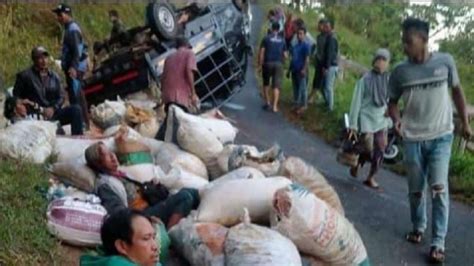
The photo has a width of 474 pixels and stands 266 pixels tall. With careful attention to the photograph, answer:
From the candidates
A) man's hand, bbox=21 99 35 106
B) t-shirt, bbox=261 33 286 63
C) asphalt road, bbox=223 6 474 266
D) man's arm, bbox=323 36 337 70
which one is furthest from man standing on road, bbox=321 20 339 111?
man's hand, bbox=21 99 35 106

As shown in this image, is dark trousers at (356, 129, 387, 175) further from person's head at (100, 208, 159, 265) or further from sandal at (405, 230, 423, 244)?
person's head at (100, 208, 159, 265)

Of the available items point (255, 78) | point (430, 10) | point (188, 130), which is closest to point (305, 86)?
point (255, 78)

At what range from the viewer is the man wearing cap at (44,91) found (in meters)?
7.25

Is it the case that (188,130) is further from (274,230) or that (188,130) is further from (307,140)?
(307,140)

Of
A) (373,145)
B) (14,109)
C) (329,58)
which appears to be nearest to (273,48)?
(329,58)

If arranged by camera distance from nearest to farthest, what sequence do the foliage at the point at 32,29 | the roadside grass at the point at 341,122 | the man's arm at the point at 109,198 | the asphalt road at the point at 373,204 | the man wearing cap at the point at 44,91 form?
the man's arm at the point at 109,198 < the asphalt road at the point at 373,204 < the man wearing cap at the point at 44,91 < the roadside grass at the point at 341,122 < the foliage at the point at 32,29

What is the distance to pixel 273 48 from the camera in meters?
11.4

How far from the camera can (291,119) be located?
1166 cm

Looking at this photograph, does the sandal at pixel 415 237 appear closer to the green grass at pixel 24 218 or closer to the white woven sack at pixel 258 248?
the white woven sack at pixel 258 248

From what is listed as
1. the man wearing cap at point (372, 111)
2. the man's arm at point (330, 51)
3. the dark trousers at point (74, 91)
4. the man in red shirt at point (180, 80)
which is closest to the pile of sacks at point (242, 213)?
the man wearing cap at point (372, 111)

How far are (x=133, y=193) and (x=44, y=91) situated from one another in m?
2.29

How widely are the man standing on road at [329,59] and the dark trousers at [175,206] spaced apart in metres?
6.43

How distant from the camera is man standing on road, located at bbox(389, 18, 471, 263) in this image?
547 cm

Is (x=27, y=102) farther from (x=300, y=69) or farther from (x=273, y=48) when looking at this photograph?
(x=300, y=69)
